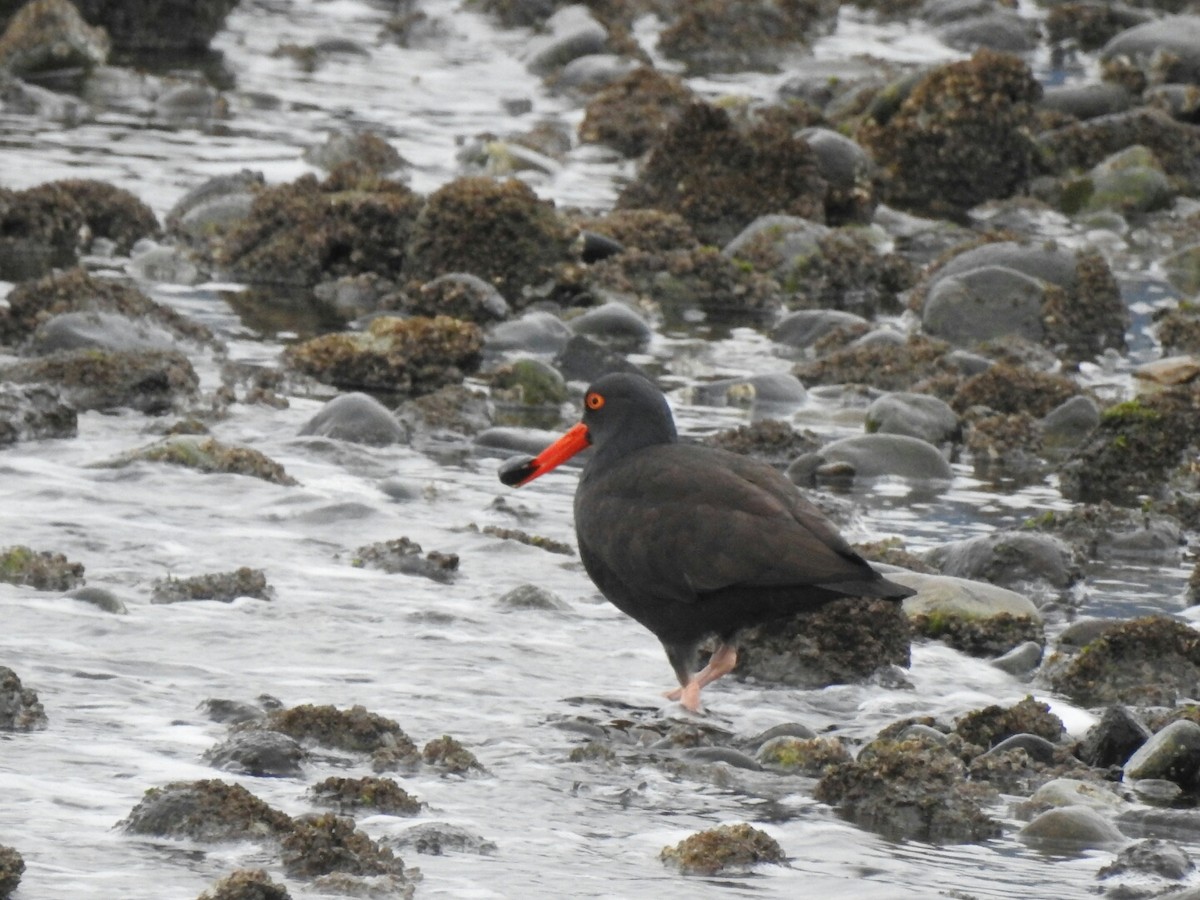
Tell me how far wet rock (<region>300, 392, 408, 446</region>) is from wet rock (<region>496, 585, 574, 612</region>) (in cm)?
230

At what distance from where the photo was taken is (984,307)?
12.5 m

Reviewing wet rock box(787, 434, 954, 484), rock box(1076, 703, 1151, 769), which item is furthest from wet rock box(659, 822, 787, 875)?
wet rock box(787, 434, 954, 484)

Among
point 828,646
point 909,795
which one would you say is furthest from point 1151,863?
point 828,646

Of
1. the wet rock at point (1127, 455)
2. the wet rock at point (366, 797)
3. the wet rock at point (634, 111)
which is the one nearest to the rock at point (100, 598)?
the wet rock at point (366, 797)

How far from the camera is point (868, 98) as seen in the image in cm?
1908

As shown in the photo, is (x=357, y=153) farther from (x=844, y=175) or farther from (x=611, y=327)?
(x=611, y=327)

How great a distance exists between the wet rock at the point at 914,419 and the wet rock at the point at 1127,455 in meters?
0.68

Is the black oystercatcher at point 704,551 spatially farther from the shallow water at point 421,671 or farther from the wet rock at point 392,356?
the wet rock at point 392,356

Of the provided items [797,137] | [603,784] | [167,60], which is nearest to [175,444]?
[603,784]

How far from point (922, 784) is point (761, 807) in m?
0.45

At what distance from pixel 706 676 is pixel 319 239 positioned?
7.13 meters

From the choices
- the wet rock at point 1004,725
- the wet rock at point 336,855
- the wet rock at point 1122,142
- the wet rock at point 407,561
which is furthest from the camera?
the wet rock at point 1122,142

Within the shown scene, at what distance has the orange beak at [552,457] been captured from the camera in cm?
767

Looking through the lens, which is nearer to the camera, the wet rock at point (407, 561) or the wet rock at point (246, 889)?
the wet rock at point (246, 889)
